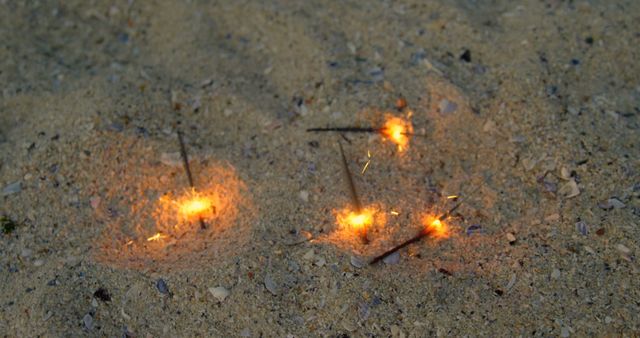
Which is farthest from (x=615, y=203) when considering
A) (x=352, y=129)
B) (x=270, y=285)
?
(x=270, y=285)

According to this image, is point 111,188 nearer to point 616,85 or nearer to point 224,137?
point 224,137

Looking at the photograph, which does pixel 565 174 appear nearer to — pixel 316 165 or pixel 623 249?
pixel 623 249

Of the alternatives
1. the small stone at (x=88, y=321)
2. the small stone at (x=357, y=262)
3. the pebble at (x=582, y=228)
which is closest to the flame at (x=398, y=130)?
the small stone at (x=357, y=262)

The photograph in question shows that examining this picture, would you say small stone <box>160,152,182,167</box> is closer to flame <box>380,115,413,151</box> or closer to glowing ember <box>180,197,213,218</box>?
glowing ember <box>180,197,213,218</box>

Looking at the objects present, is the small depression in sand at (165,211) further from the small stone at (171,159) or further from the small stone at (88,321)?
the small stone at (88,321)

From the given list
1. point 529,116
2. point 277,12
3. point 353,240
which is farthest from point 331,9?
point 353,240

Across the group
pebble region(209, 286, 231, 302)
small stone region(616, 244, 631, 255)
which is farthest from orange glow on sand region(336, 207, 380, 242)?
small stone region(616, 244, 631, 255)
